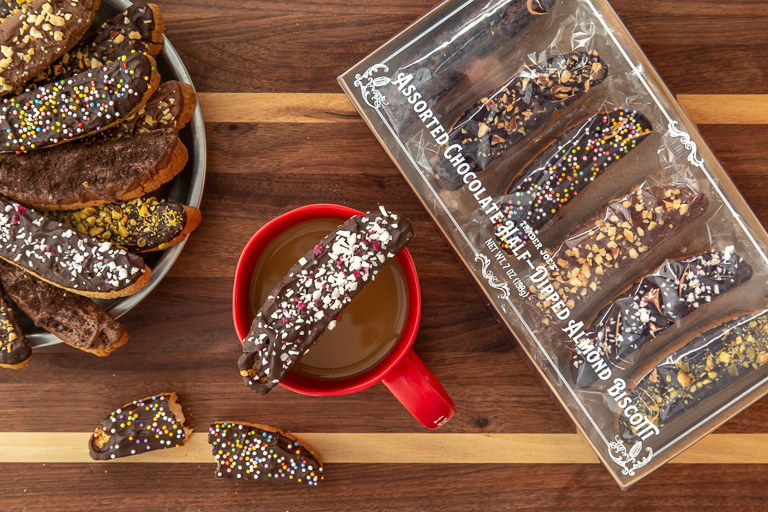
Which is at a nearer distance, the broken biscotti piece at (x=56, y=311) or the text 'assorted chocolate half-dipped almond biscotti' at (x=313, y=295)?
the text 'assorted chocolate half-dipped almond biscotti' at (x=313, y=295)

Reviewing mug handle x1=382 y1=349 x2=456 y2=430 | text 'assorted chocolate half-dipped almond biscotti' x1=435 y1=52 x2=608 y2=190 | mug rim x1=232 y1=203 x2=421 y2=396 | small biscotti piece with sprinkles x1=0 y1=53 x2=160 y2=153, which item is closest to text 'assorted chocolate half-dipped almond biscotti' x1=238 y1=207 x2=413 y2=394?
mug rim x1=232 y1=203 x2=421 y2=396

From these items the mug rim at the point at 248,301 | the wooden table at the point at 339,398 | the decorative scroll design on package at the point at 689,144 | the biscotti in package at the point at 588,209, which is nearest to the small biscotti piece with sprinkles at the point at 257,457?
the wooden table at the point at 339,398

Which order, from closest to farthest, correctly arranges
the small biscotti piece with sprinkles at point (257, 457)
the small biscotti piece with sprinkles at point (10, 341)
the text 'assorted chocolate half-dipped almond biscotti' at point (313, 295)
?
the text 'assorted chocolate half-dipped almond biscotti' at point (313, 295), the small biscotti piece with sprinkles at point (10, 341), the small biscotti piece with sprinkles at point (257, 457)

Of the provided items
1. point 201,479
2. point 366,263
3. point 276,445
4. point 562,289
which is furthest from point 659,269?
point 201,479

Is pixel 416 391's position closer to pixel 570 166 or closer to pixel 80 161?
pixel 570 166

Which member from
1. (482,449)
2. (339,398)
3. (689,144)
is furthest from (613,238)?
(339,398)

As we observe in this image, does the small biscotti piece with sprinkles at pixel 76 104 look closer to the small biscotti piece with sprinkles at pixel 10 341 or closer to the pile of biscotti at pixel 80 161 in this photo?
the pile of biscotti at pixel 80 161

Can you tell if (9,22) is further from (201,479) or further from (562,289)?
(562,289)
